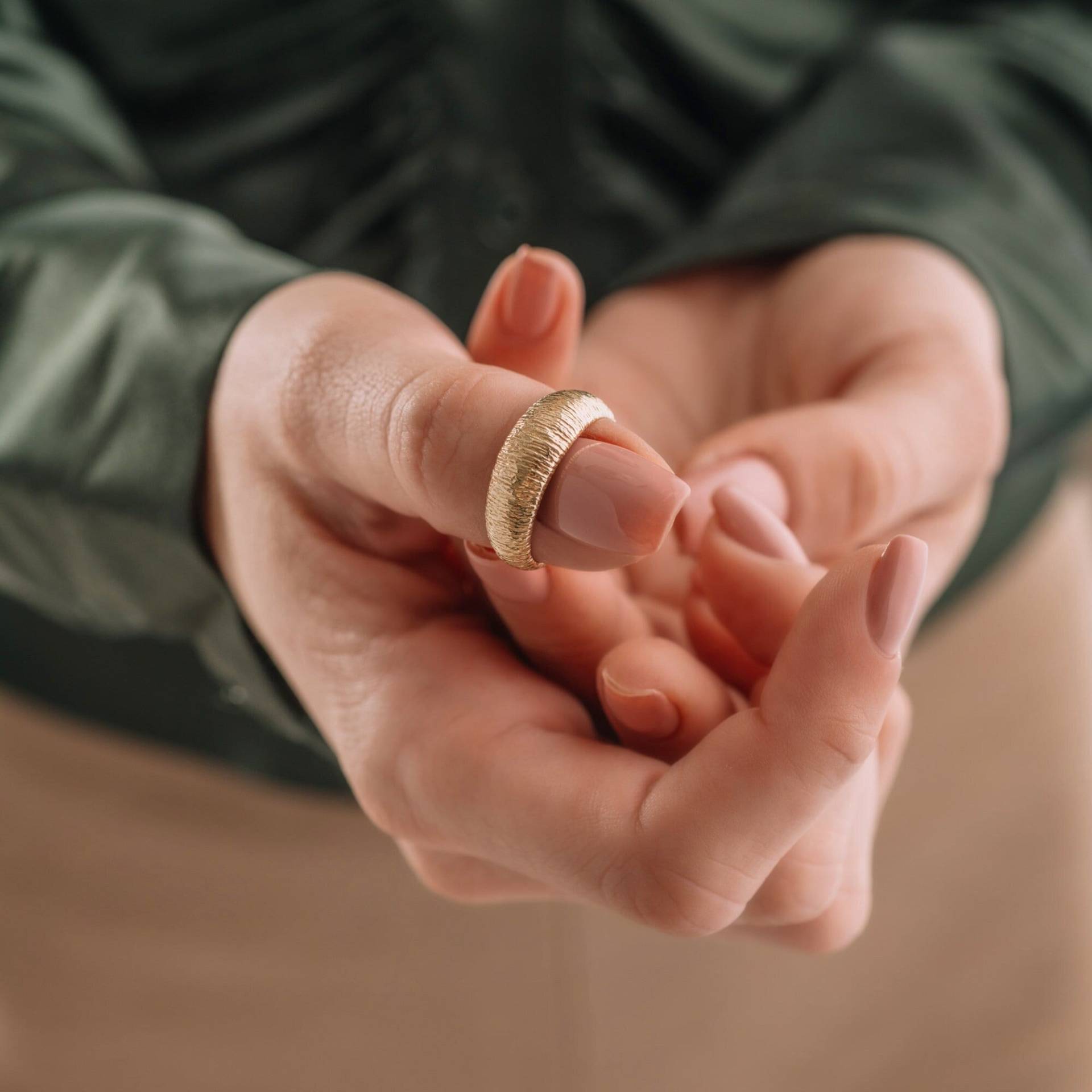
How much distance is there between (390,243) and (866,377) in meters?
0.36

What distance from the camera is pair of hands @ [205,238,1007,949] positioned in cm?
33

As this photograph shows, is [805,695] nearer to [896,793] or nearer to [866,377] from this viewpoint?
[866,377]

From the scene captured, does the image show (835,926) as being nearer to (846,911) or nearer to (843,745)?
(846,911)

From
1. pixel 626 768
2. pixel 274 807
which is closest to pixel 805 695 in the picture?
pixel 626 768

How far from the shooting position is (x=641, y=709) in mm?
386

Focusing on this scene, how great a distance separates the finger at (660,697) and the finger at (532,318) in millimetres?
121

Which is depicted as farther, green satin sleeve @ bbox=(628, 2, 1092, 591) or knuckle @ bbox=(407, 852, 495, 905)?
green satin sleeve @ bbox=(628, 2, 1092, 591)

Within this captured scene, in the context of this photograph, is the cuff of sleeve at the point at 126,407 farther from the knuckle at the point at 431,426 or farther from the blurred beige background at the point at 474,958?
the blurred beige background at the point at 474,958

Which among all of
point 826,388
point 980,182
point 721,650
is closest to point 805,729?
point 721,650

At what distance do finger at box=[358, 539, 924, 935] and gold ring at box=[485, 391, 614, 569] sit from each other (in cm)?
10

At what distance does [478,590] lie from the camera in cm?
46

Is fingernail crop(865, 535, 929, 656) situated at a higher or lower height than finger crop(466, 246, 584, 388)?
higher

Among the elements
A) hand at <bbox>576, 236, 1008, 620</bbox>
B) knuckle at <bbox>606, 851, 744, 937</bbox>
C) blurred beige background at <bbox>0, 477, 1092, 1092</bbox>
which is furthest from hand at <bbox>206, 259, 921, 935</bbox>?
blurred beige background at <bbox>0, 477, 1092, 1092</bbox>

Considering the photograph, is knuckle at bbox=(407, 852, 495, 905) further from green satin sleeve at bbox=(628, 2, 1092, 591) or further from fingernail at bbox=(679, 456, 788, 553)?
green satin sleeve at bbox=(628, 2, 1092, 591)
